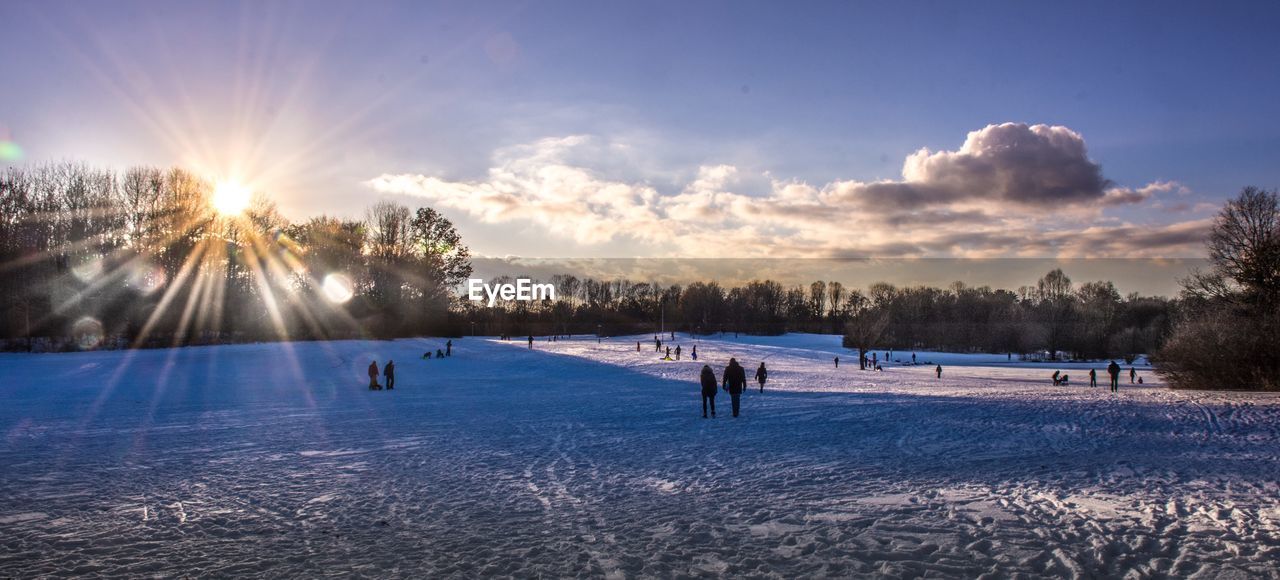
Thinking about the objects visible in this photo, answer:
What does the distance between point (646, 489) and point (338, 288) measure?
56374mm

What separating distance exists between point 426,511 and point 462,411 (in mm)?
11623

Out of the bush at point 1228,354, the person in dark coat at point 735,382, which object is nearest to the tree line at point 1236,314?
the bush at point 1228,354

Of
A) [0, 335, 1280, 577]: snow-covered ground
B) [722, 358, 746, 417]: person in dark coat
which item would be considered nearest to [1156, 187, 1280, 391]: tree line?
[0, 335, 1280, 577]: snow-covered ground

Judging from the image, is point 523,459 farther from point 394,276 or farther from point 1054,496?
point 394,276

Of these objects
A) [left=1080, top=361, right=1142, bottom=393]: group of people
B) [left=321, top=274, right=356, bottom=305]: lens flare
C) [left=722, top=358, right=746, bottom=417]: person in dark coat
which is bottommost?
[left=1080, top=361, right=1142, bottom=393]: group of people

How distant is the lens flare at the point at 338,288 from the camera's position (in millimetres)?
57259

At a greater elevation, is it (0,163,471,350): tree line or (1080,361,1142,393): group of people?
(0,163,471,350): tree line

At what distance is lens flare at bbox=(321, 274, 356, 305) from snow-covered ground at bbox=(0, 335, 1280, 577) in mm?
38839

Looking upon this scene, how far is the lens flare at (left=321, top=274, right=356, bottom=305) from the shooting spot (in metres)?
57.3

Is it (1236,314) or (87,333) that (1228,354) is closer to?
(1236,314)

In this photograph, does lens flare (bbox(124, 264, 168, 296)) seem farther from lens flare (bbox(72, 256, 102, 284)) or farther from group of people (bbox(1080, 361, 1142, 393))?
group of people (bbox(1080, 361, 1142, 393))

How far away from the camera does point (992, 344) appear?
95.9 m

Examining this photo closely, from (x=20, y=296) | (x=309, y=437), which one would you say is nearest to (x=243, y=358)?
(x=20, y=296)

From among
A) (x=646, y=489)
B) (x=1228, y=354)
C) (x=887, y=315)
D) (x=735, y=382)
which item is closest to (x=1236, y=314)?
(x=1228, y=354)
